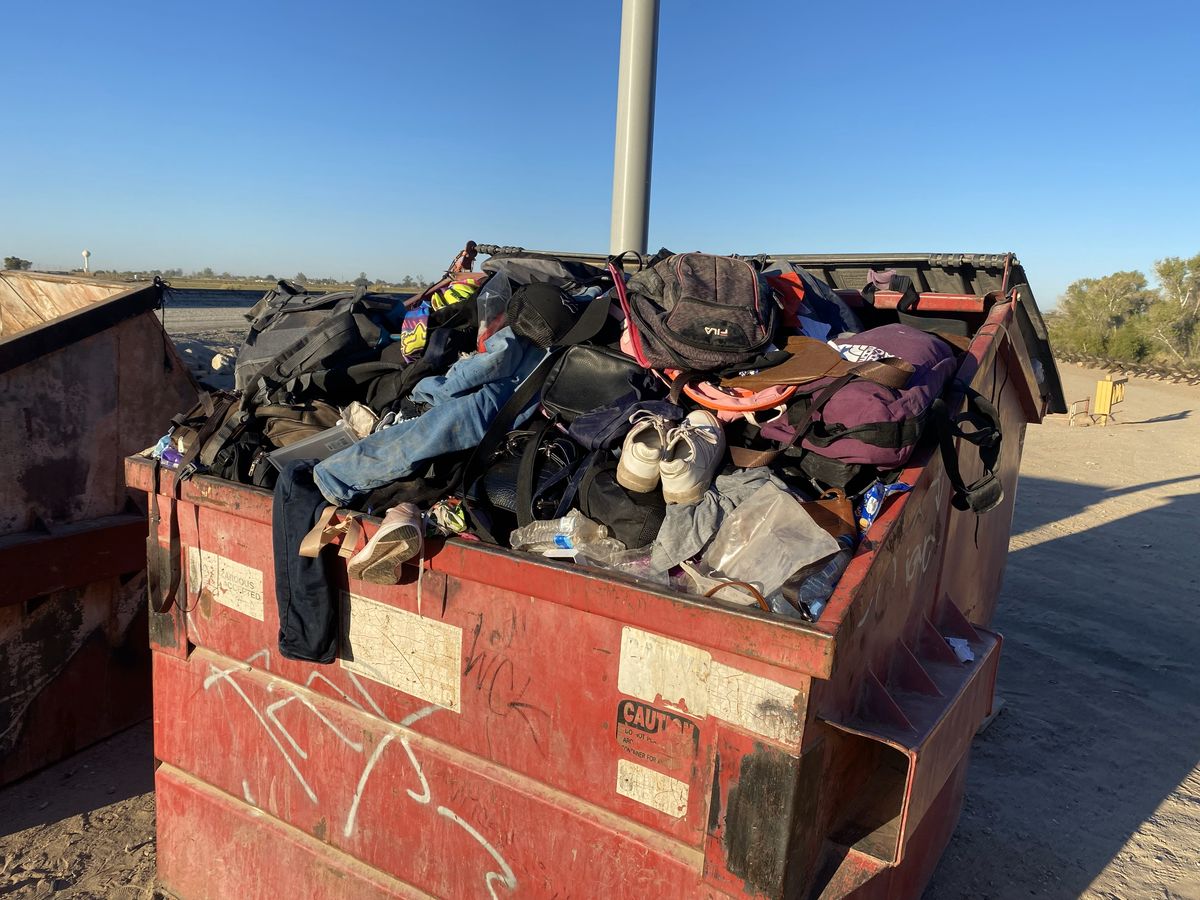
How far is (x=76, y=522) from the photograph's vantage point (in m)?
3.56

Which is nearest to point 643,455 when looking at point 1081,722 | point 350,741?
point 350,741

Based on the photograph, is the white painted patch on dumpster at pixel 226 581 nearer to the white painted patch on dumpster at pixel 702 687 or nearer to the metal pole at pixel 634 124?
the white painted patch on dumpster at pixel 702 687

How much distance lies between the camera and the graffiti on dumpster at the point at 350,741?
2.12 meters

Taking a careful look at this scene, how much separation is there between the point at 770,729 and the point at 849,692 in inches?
10.0

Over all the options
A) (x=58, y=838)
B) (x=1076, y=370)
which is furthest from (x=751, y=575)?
(x=1076, y=370)

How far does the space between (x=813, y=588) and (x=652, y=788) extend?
22.3 inches

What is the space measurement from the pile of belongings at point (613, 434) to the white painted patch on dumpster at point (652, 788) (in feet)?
1.36

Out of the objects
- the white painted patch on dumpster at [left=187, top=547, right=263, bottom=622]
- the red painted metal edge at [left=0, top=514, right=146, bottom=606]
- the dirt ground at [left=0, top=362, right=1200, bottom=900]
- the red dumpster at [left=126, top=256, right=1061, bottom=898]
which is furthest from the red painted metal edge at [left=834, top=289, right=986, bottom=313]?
the red painted metal edge at [left=0, top=514, right=146, bottom=606]

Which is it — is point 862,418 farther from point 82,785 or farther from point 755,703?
point 82,785

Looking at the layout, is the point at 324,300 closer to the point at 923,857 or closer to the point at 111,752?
the point at 111,752

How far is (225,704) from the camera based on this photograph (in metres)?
2.61

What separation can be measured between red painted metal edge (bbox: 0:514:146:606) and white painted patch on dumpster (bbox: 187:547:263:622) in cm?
117

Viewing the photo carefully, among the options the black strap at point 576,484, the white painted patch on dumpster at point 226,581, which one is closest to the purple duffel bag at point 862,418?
the black strap at point 576,484

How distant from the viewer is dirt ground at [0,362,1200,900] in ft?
10.2
